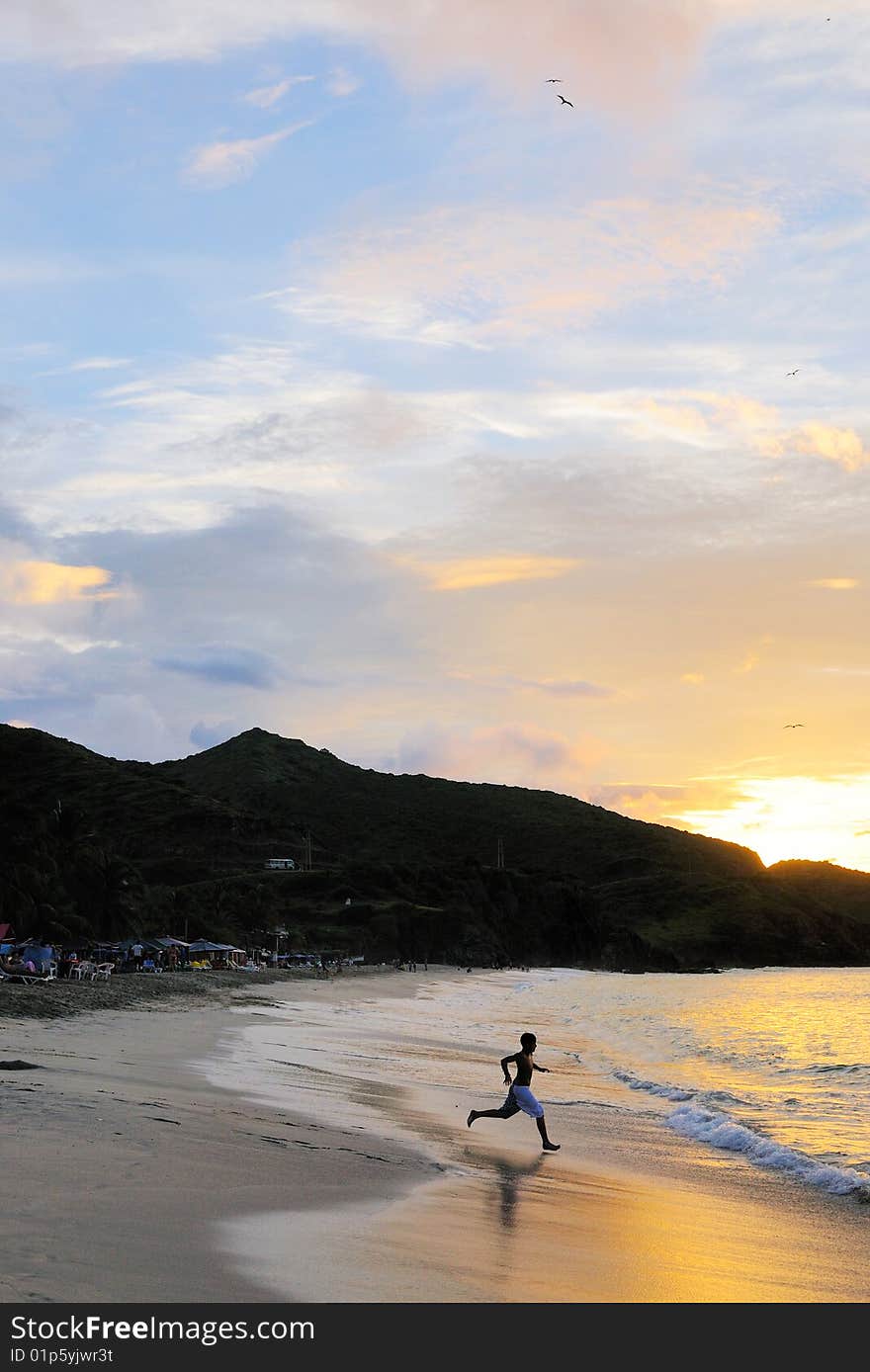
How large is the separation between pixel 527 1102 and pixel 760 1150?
4.48m

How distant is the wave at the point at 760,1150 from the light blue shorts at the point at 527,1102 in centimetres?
364

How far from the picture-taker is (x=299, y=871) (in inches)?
7067

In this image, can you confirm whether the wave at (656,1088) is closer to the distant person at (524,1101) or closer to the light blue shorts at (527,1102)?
the distant person at (524,1101)

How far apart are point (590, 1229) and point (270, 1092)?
8508mm

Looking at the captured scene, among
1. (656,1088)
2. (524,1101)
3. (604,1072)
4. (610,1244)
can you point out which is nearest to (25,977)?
(604,1072)

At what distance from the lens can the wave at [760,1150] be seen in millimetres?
15760

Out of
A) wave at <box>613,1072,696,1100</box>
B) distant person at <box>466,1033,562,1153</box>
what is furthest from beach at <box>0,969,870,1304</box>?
wave at <box>613,1072,696,1100</box>

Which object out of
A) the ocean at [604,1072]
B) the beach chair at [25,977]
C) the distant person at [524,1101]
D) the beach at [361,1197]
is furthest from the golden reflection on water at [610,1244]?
the beach chair at [25,977]

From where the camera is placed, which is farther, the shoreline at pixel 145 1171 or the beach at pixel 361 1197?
the beach at pixel 361 1197

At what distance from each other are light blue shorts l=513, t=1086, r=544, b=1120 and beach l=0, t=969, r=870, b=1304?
0.49m

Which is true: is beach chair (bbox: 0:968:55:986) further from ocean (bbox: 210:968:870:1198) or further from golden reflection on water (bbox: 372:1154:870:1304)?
golden reflection on water (bbox: 372:1154:870:1304)
